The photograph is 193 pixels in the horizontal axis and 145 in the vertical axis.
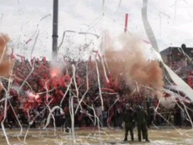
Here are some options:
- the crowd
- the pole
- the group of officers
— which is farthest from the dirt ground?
the pole

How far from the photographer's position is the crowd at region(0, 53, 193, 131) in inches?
823

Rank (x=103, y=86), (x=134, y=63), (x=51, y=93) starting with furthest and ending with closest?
(x=103, y=86) < (x=134, y=63) < (x=51, y=93)

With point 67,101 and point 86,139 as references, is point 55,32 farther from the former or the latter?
point 86,139

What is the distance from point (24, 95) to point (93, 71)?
6.97m

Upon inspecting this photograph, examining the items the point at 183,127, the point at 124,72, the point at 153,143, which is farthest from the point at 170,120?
the point at 153,143

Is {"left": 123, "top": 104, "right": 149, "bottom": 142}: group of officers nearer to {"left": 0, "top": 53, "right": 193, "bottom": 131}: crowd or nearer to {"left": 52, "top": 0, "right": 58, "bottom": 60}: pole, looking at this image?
{"left": 0, "top": 53, "right": 193, "bottom": 131}: crowd

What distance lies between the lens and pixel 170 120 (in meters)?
25.6

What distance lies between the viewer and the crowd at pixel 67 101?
20.9 meters

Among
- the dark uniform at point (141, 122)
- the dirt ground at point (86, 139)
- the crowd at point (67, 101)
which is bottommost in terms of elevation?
the dirt ground at point (86, 139)

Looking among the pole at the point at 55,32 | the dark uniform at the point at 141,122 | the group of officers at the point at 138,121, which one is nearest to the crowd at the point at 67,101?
the pole at the point at 55,32

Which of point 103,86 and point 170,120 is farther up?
point 103,86

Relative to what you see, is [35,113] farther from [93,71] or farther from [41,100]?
[93,71]

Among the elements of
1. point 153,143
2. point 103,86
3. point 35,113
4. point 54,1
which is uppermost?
point 54,1

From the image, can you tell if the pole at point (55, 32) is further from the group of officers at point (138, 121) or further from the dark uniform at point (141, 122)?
the dark uniform at point (141, 122)
